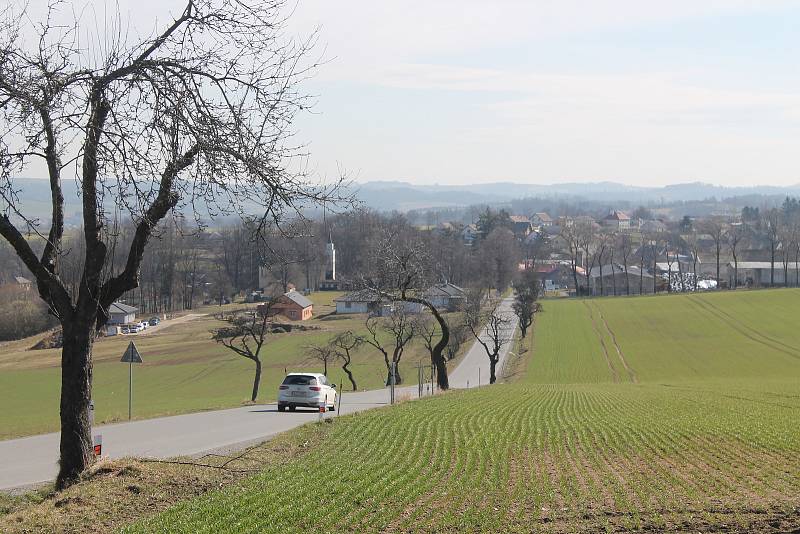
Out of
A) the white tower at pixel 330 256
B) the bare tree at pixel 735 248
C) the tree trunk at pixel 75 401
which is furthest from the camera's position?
the bare tree at pixel 735 248

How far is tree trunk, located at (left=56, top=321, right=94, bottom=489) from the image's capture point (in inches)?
452

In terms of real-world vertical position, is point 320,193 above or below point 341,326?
above

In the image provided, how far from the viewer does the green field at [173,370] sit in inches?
1994

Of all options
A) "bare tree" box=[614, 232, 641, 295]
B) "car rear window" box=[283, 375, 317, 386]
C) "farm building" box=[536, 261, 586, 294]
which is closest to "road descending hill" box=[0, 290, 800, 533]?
"car rear window" box=[283, 375, 317, 386]

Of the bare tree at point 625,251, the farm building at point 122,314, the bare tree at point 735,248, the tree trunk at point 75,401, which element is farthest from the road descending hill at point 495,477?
the bare tree at point 735,248

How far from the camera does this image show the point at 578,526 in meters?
9.07

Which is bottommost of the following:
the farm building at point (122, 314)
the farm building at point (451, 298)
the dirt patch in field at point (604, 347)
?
the dirt patch in field at point (604, 347)

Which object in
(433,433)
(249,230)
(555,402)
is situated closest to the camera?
(249,230)

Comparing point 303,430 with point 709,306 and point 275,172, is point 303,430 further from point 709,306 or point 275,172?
point 709,306

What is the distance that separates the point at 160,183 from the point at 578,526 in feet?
20.9

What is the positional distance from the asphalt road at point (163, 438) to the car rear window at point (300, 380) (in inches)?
36.3

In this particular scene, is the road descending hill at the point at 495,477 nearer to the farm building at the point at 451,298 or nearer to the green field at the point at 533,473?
the green field at the point at 533,473

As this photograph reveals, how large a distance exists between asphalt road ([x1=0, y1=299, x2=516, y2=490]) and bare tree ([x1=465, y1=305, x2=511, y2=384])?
30041mm

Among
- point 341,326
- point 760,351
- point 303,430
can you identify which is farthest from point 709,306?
point 303,430
